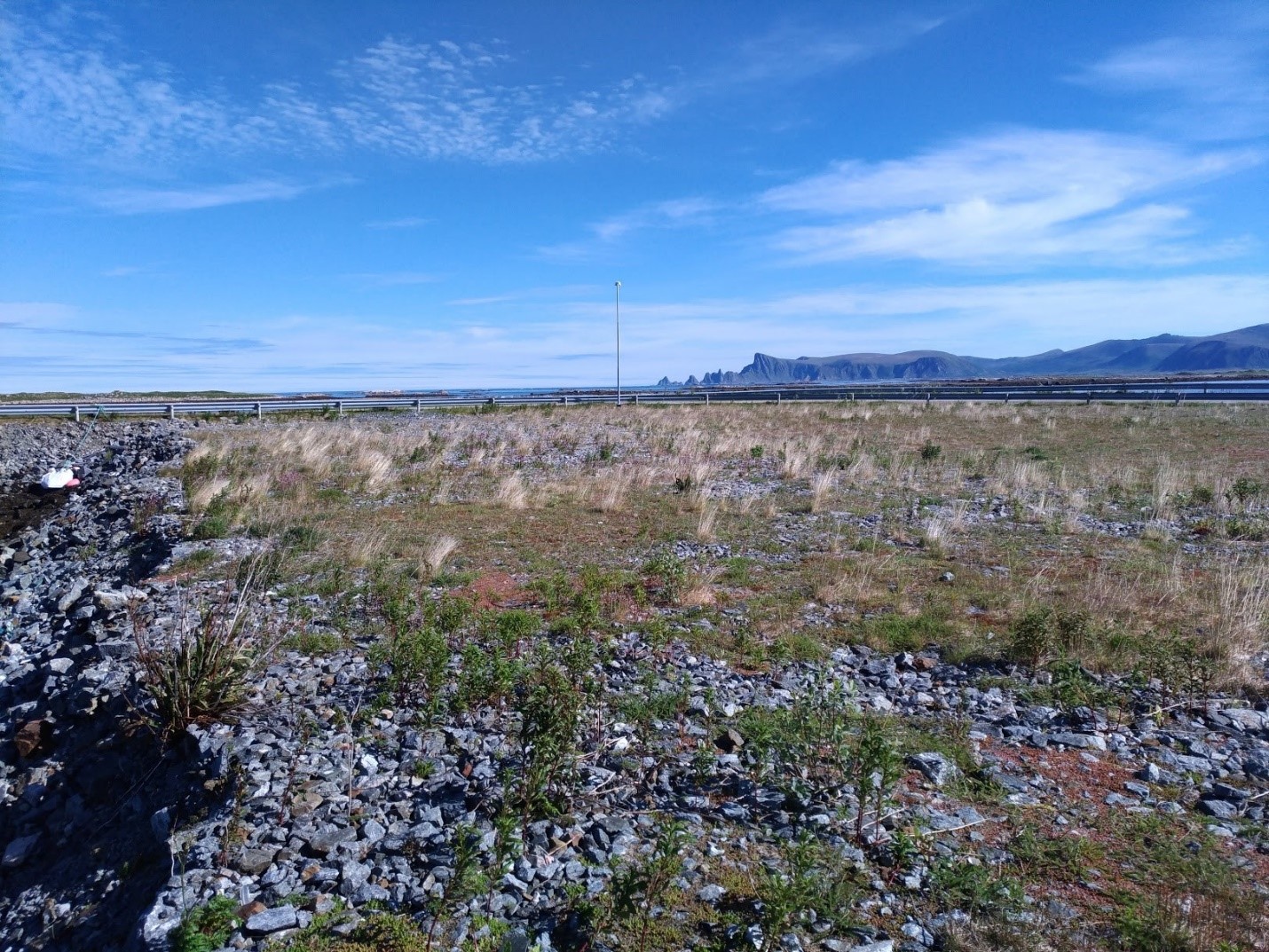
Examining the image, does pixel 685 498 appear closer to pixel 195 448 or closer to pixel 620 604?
pixel 620 604

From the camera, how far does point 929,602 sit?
926cm

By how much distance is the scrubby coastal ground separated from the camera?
4074 millimetres

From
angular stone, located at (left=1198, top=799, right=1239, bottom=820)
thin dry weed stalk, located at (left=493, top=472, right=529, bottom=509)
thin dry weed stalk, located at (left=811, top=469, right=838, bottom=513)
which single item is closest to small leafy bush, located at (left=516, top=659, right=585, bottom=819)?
angular stone, located at (left=1198, top=799, right=1239, bottom=820)

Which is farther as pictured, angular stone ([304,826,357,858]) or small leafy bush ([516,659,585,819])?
small leafy bush ([516,659,585,819])

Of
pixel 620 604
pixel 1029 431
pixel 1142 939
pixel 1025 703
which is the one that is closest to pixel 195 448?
pixel 620 604

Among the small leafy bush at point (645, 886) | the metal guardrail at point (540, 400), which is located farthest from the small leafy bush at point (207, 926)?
the metal guardrail at point (540, 400)

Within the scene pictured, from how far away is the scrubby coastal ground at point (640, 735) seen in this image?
13.4ft

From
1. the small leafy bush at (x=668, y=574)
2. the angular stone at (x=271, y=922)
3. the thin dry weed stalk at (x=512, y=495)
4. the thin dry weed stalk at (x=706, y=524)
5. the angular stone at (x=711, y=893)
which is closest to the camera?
the angular stone at (x=271, y=922)

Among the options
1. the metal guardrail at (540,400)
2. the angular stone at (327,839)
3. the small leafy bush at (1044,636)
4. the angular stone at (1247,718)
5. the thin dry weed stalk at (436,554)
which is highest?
the metal guardrail at (540,400)

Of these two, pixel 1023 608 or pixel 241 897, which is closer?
pixel 241 897

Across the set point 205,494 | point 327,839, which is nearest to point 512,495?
point 205,494

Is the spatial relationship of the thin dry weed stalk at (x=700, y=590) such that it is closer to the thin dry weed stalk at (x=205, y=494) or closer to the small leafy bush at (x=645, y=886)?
the small leafy bush at (x=645, y=886)

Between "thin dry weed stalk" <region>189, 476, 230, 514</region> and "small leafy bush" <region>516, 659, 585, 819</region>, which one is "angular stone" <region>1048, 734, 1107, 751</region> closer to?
"small leafy bush" <region>516, 659, 585, 819</region>

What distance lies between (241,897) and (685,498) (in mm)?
12154
